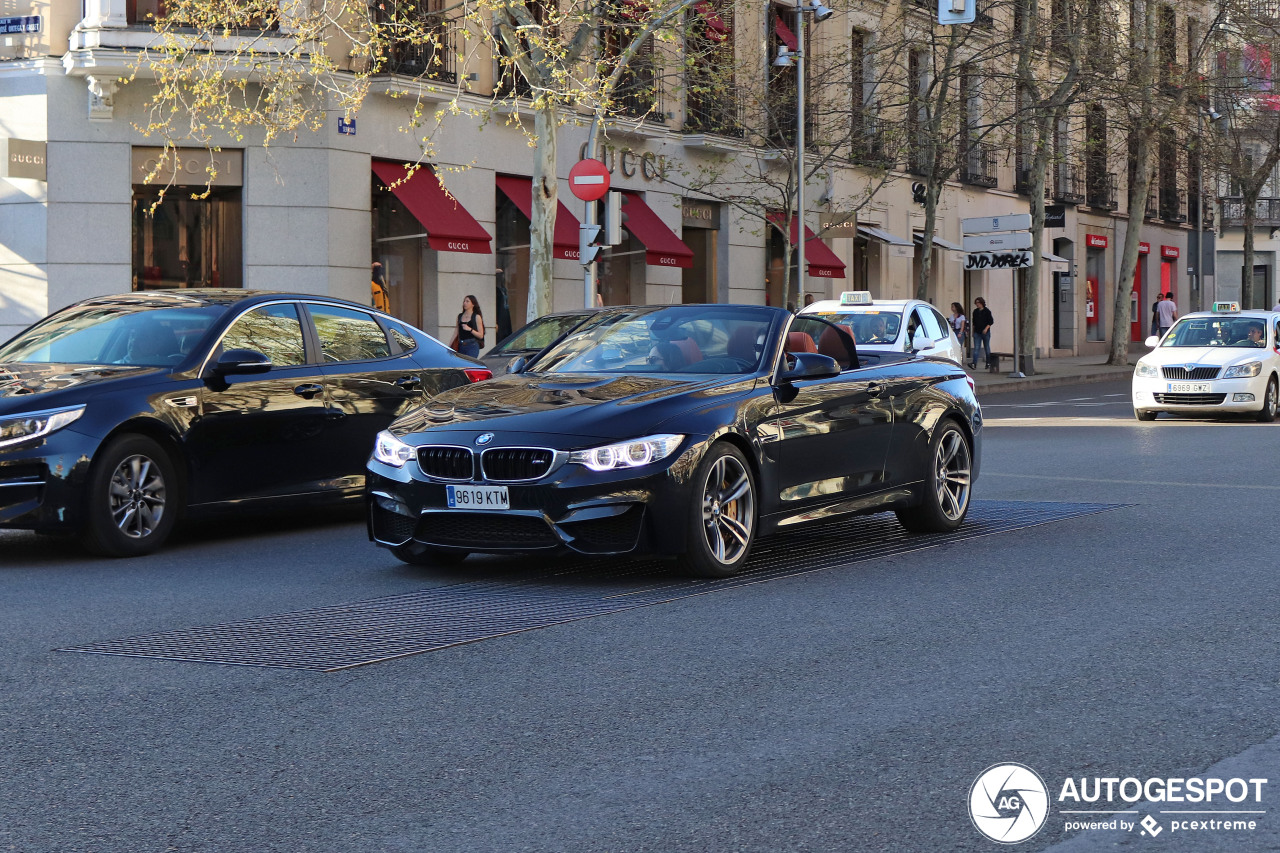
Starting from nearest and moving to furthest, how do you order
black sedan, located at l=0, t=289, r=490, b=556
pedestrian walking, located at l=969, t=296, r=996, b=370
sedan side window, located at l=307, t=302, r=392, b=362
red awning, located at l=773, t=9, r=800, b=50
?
black sedan, located at l=0, t=289, r=490, b=556
sedan side window, located at l=307, t=302, r=392, b=362
red awning, located at l=773, t=9, r=800, b=50
pedestrian walking, located at l=969, t=296, r=996, b=370

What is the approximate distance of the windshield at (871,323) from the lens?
802 inches

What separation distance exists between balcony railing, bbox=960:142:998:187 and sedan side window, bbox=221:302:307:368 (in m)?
34.8

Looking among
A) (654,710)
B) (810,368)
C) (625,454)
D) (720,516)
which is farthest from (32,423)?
(654,710)

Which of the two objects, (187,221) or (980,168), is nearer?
(187,221)

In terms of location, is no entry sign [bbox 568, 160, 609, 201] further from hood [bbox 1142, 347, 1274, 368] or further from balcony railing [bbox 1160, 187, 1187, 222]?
balcony railing [bbox 1160, 187, 1187, 222]

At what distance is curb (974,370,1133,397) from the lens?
3406 centimetres

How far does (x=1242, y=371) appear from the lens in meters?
21.6

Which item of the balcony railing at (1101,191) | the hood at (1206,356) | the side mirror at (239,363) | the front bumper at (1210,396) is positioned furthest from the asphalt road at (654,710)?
the balcony railing at (1101,191)

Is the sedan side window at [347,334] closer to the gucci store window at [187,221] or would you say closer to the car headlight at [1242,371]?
the car headlight at [1242,371]

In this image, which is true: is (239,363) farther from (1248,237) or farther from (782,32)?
(1248,237)

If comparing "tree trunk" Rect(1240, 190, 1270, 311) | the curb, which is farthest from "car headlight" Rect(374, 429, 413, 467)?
"tree trunk" Rect(1240, 190, 1270, 311)

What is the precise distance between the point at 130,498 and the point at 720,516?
344 cm

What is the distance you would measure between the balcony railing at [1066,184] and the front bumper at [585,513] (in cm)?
4397

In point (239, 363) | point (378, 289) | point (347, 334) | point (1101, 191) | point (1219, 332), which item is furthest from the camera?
point (1101, 191)
